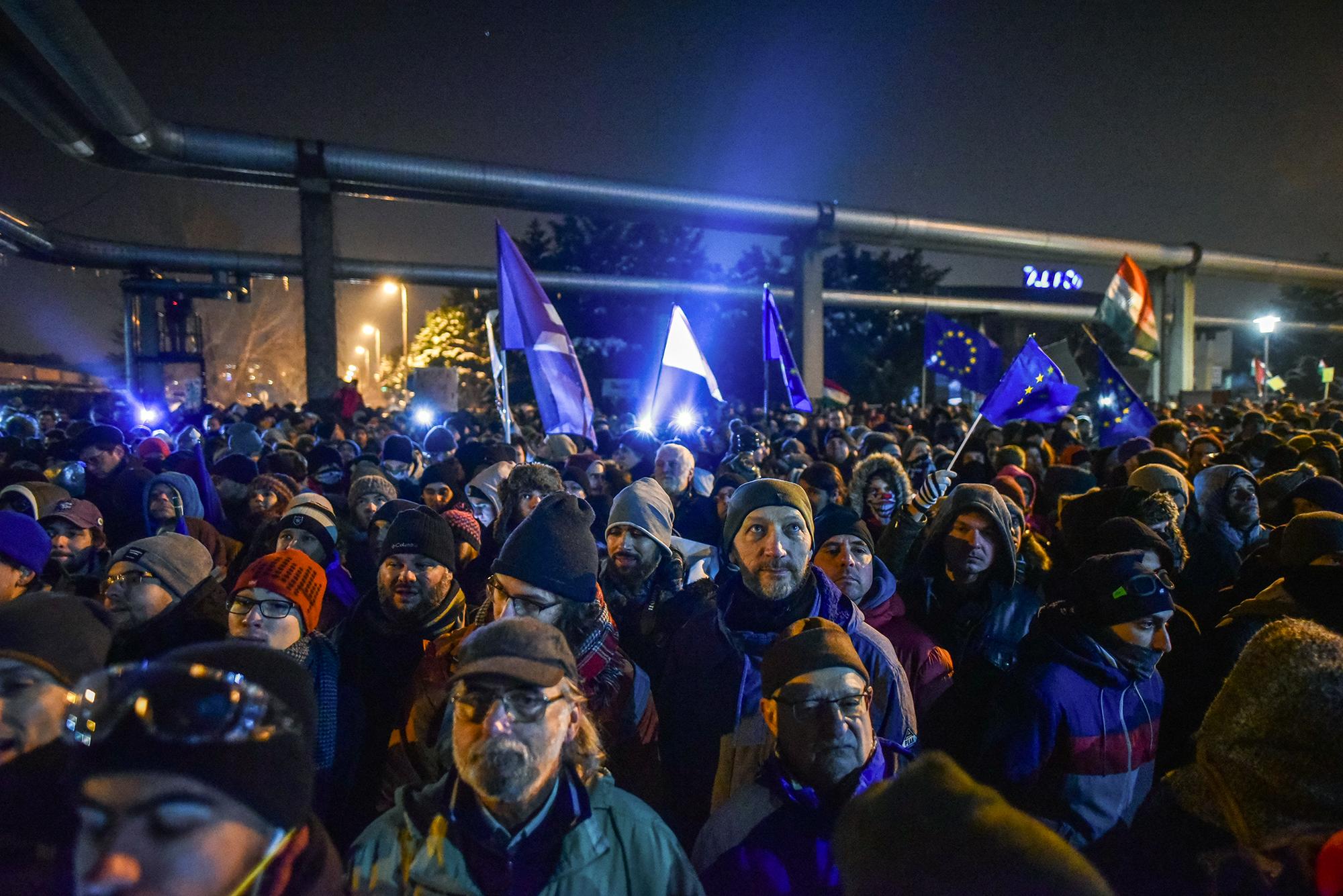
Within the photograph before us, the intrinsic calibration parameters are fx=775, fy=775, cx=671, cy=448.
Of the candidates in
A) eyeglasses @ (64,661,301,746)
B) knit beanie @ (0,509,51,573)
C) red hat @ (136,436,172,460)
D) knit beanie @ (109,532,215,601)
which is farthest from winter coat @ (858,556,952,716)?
red hat @ (136,436,172,460)

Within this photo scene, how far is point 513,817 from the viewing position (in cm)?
192

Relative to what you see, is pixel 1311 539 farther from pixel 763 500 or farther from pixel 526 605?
pixel 526 605

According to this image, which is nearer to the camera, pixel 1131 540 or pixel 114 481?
pixel 1131 540

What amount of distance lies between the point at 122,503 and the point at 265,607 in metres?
4.13

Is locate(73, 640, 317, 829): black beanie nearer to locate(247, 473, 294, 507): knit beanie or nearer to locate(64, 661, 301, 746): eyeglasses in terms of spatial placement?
locate(64, 661, 301, 746): eyeglasses

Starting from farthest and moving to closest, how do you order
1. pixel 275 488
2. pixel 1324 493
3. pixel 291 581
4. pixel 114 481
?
pixel 114 481 < pixel 275 488 < pixel 1324 493 < pixel 291 581

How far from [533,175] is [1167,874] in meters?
23.1

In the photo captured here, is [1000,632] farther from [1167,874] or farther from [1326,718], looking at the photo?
[1326,718]

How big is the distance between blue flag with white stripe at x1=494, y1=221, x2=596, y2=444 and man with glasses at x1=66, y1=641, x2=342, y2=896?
5680mm

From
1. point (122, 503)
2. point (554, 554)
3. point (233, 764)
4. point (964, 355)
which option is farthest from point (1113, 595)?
point (964, 355)

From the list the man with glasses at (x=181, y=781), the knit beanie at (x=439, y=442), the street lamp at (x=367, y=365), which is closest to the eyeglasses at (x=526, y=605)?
the man with glasses at (x=181, y=781)

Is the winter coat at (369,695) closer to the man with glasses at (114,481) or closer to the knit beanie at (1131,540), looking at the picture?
the knit beanie at (1131,540)

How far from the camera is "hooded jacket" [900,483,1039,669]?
3533 mm

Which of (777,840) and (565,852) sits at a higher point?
(565,852)
